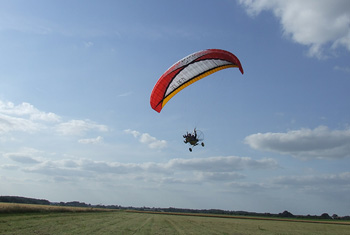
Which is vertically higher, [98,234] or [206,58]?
[206,58]

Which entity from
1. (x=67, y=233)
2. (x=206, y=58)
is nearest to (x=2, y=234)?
(x=67, y=233)

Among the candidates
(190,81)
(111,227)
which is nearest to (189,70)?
(190,81)

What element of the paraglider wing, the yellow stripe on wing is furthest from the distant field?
the yellow stripe on wing

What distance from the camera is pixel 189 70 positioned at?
2316 cm

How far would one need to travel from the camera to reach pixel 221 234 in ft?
60.2

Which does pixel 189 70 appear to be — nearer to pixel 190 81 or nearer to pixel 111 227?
pixel 190 81

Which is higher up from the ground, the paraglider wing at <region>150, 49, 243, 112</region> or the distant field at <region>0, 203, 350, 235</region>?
the paraglider wing at <region>150, 49, 243, 112</region>

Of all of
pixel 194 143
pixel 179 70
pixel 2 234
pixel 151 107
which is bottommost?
pixel 2 234

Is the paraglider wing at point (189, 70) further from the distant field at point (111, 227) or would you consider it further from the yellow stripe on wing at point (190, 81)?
the distant field at point (111, 227)

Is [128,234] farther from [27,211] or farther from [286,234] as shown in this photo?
[27,211]

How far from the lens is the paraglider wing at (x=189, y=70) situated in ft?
72.6

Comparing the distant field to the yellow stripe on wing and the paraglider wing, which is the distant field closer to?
the paraglider wing

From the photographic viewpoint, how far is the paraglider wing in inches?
871

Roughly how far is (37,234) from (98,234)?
3.02 metres
